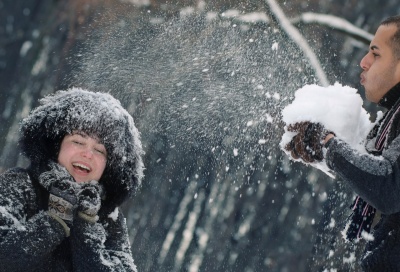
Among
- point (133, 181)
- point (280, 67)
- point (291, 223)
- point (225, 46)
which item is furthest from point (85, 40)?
point (291, 223)

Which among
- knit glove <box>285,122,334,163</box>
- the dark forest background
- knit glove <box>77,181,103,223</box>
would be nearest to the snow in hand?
knit glove <box>285,122,334,163</box>

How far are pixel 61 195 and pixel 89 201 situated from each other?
12 cm

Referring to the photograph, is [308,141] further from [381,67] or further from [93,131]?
[93,131]

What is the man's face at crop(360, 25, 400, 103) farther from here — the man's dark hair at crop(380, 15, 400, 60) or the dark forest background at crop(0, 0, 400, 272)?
the dark forest background at crop(0, 0, 400, 272)

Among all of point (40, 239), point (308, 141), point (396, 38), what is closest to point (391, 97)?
point (396, 38)

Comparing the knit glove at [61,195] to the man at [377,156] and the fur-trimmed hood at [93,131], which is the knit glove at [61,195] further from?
the man at [377,156]

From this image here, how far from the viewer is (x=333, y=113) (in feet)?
5.95

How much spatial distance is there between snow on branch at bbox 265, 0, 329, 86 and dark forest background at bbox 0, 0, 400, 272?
0.11 feet

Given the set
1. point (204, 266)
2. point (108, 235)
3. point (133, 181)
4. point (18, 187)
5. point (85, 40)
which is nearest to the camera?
point (18, 187)

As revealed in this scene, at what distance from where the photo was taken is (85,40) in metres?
5.76

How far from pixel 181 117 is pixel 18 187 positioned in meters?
5.36

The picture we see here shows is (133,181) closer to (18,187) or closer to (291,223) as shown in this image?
(18,187)

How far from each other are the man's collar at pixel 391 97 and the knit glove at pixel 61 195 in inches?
46.4

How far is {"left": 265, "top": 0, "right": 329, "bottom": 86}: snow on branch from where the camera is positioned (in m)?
5.41
